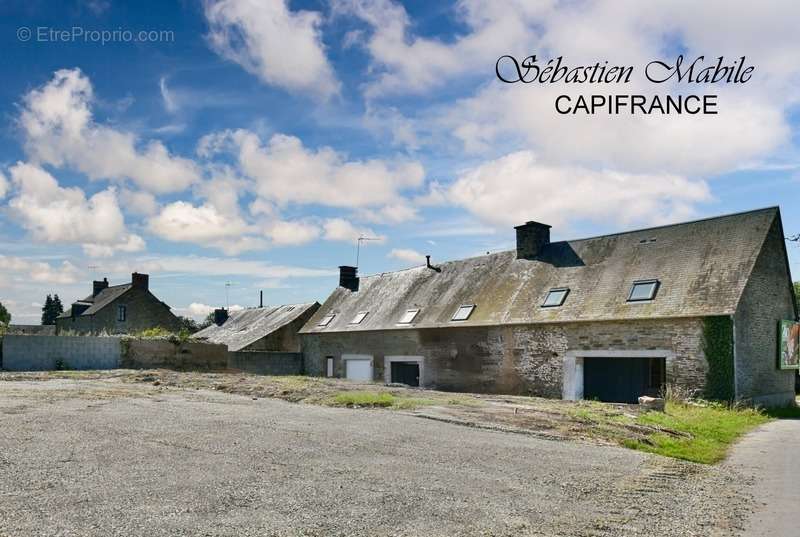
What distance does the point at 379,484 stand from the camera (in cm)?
768

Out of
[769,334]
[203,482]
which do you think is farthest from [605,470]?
[769,334]

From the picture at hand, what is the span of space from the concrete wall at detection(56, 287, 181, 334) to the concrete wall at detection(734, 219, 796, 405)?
38718 millimetres

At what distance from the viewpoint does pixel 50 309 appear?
71625 mm

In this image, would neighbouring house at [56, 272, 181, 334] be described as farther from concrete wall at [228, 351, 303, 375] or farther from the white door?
the white door

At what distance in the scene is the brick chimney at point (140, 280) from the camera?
4841 cm

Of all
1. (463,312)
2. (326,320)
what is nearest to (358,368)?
(326,320)

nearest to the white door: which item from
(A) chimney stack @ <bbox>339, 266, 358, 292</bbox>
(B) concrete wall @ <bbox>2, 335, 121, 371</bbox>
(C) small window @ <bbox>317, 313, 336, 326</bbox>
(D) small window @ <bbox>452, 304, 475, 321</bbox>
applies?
(C) small window @ <bbox>317, 313, 336, 326</bbox>

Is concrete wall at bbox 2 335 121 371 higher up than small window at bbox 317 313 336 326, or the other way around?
small window at bbox 317 313 336 326

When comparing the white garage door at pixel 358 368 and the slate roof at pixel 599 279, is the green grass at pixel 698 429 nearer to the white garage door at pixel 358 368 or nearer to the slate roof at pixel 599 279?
the slate roof at pixel 599 279

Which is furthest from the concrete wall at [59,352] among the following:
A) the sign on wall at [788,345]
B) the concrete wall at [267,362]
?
the sign on wall at [788,345]

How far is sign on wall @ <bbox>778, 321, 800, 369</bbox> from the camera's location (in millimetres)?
23250

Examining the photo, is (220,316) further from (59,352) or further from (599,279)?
(599,279)

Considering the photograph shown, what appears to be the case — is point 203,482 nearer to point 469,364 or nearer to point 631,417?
point 631,417

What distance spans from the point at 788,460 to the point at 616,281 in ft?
42.3
